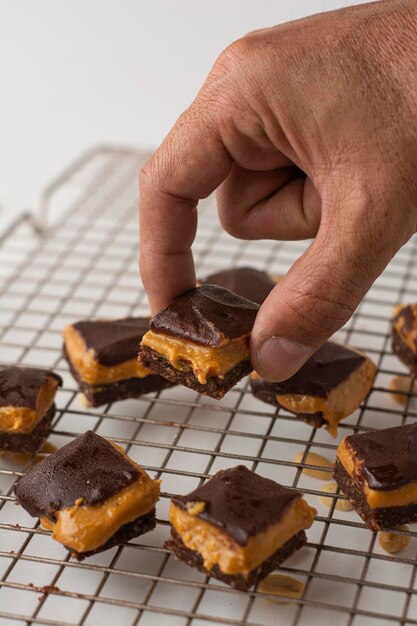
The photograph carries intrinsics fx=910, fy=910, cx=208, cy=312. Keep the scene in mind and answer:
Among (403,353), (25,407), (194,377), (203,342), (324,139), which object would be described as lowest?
(403,353)

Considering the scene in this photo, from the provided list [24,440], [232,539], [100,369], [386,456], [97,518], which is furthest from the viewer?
[100,369]

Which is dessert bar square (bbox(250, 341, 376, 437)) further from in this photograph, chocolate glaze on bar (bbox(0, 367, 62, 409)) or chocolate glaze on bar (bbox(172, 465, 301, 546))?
chocolate glaze on bar (bbox(0, 367, 62, 409))

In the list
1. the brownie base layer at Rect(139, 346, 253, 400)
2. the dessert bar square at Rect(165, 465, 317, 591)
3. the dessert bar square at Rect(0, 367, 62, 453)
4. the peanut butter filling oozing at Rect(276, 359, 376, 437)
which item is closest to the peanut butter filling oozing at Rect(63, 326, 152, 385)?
the dessert bar square at Rect(0, 367, 62, 453)

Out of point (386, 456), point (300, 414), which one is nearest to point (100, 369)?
point (300, 414)

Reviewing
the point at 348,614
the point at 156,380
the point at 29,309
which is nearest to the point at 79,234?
the point at 29,309

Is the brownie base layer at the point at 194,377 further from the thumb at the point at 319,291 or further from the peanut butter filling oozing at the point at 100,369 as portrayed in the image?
the peanut butter filling oozing at the point at 100,369

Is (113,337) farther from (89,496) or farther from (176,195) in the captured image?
(89,496)

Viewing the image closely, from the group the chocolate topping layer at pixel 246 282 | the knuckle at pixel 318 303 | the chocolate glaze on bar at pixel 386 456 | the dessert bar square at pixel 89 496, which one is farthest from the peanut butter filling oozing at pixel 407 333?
the dessert bar square at pixel 89 496

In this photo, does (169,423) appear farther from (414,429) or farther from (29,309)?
(29,309)
